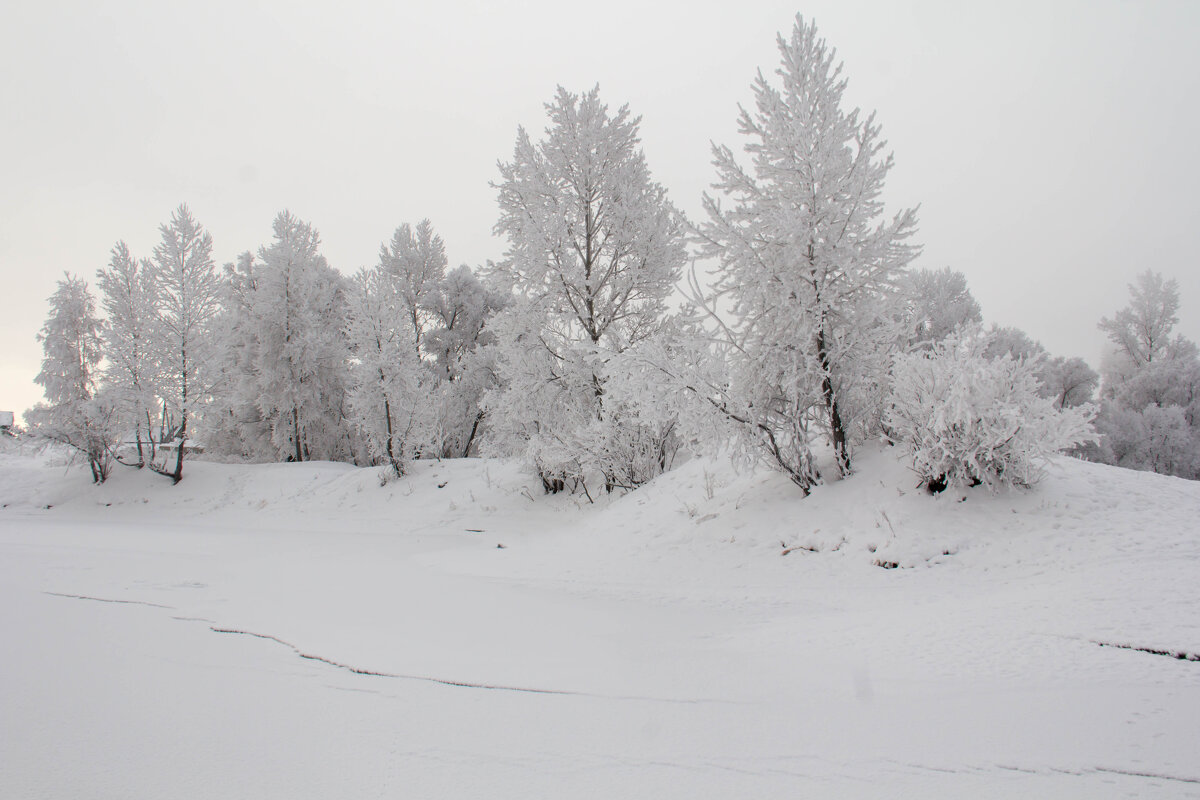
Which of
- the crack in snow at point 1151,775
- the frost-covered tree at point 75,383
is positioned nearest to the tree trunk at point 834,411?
the crack in snow at point 1151,775

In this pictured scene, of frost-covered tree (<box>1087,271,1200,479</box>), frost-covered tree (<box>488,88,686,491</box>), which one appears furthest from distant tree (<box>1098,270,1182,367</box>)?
frost-covered tree (<box>488,88,686,491</box>)

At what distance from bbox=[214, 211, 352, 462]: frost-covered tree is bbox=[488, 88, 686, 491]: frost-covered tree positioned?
1370cm

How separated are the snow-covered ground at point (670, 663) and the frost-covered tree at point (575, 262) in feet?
22.2

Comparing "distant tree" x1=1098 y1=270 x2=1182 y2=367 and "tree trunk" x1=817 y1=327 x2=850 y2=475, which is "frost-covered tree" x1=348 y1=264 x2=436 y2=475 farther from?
"distant tree" x1=1098 y1=270 x2=1182 y2=367

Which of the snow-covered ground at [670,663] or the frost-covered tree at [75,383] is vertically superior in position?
the frost-covered tree at [75,383]

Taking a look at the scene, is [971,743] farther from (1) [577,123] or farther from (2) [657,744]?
(1) [577,123]

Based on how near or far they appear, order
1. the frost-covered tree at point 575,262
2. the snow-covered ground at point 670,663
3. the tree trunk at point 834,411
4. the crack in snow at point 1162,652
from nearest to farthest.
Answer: the snow-covered ground at point 670,663
the crack in snow at point 1162,652
the tree trunk at point 834,411
the frost-covered tree at point 575,262

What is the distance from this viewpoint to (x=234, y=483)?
18641 millimetres

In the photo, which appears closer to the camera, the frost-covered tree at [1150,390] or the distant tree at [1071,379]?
the frost-covered tree at [1150,390]

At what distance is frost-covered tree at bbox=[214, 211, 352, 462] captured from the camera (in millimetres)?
23000

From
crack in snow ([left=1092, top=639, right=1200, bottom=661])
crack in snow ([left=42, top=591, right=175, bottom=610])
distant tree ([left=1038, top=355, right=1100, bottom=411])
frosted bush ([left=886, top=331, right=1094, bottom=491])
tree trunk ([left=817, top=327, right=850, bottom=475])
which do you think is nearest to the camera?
crack in snow ([left=1092, top=639, right=1200, bottom=661])

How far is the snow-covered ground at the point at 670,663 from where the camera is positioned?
166 cm

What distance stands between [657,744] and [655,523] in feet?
22.5

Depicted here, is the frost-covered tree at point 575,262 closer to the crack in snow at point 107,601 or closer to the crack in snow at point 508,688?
the crack in snow at point 107,601
